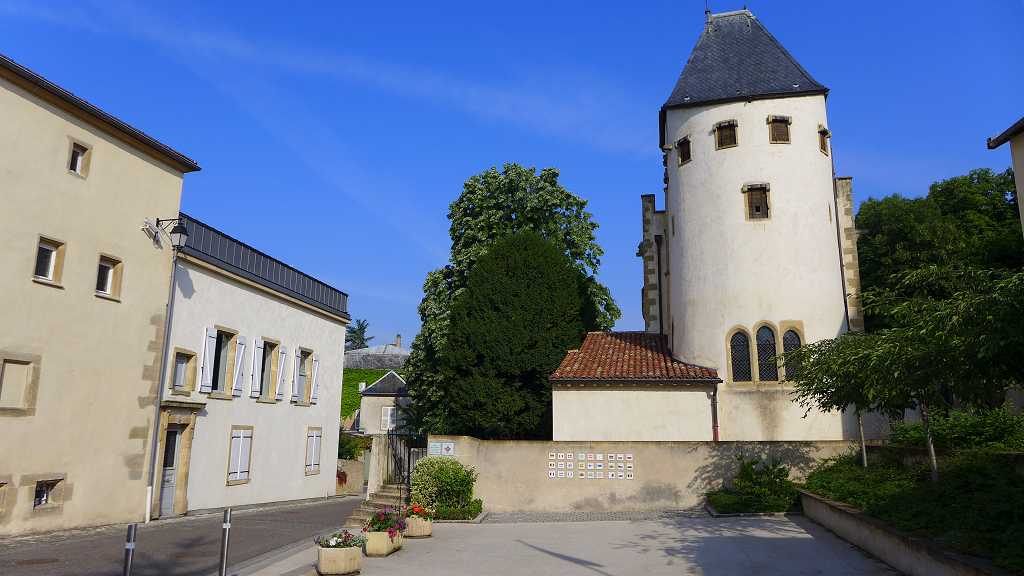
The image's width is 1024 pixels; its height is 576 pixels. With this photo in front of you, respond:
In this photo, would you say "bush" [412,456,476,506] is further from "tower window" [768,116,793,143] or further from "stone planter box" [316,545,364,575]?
"tower window" [768,116,793,143]

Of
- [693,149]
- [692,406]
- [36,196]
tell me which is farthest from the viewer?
[693,149]

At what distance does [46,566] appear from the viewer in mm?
11727

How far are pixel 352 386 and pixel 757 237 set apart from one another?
140 ft

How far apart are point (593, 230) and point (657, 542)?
22706 mm

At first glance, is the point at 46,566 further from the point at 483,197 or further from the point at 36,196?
the point at 483,197

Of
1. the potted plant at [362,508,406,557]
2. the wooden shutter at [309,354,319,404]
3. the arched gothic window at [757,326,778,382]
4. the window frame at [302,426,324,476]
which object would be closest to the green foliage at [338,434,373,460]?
the window frame at [302,426,324,476]

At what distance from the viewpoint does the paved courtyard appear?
10.7m

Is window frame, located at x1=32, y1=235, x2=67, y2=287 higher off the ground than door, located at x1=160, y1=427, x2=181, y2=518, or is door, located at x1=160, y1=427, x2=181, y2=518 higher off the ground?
window frame, located at x1=32, y1=235, x2=67, y2=287

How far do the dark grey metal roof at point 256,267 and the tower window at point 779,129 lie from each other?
1763 centimetres

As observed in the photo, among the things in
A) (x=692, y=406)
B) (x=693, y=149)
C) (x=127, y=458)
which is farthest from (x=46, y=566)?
(x=693, y=149)

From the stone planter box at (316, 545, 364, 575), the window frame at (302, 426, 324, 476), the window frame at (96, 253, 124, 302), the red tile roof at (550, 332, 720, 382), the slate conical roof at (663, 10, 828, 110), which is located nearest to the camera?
the stone planter box at (316, 545, 364, 575)

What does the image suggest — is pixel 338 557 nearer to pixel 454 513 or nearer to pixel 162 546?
pixel 162 546

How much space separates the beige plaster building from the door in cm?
104

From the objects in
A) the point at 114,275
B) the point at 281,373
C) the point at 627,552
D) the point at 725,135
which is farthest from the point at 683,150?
the point at 114,275
